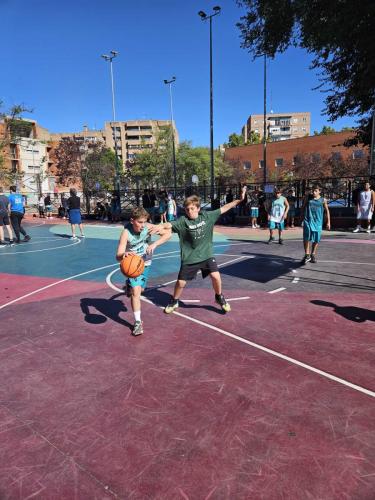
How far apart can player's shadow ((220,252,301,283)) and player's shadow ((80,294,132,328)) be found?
3.14m

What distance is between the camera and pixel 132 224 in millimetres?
5316

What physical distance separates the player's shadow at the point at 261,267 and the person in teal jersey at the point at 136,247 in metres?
3.67

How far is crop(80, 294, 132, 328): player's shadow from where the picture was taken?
19.8 ft

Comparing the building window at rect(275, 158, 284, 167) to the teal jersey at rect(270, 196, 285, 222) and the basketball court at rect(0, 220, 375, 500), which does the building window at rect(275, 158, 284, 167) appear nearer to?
the teal jersey at rect(270, 196, 285, 222)

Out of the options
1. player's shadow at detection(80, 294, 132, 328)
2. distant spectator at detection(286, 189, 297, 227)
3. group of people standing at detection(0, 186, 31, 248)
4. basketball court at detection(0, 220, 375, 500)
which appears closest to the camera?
basketball court at detection(0, 220, 375, 500)

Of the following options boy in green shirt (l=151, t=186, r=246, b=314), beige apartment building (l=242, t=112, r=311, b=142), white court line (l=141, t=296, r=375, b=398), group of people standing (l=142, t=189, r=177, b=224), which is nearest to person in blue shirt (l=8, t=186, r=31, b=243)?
group of people standing (l=142, t=189, r=177, b=224)

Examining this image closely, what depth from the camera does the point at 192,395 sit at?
12.2 feet

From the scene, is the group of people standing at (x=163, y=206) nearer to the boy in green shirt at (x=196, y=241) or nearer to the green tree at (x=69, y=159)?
the boy in green shirt at (x=196, y=241)

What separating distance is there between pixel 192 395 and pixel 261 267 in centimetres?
636

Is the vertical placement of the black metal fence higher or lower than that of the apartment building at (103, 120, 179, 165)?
lower

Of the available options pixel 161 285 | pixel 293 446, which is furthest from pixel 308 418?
pixel 161 285

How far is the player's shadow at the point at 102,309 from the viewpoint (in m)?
6.04

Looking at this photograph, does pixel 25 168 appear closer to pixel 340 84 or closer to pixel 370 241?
pixel 340 84

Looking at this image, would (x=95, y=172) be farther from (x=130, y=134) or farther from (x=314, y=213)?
(x=130, y=134)
